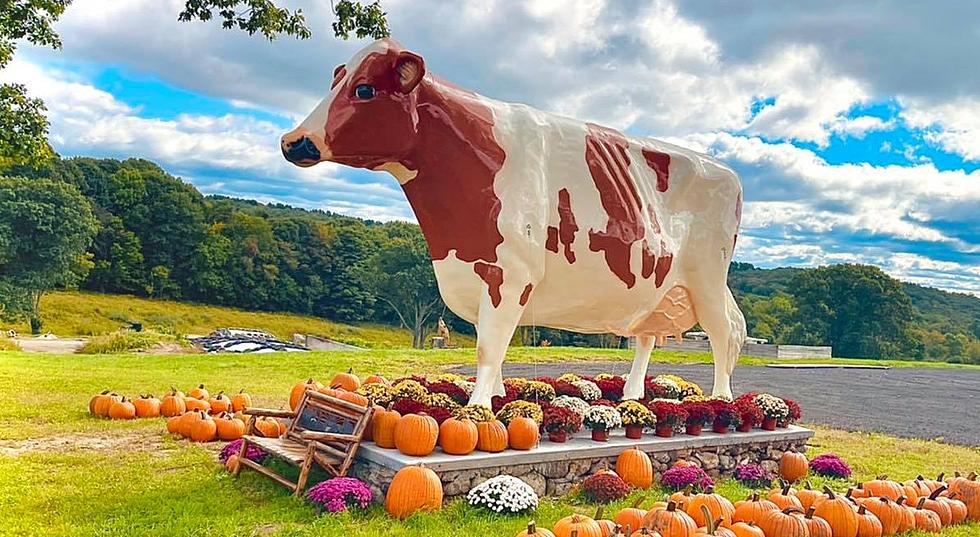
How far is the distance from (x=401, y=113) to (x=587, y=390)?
12.9 ft

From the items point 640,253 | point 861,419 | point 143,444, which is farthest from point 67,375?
point 861,419

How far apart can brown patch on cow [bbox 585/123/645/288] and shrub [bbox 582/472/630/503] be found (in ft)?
6.55

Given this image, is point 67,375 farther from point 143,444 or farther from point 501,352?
point 501,352

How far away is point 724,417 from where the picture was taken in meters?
7.61

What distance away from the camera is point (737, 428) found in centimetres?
774

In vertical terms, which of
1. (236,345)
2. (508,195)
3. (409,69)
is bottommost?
(236,345)

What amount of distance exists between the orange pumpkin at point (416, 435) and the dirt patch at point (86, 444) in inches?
130

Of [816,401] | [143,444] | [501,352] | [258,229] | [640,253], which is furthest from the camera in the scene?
[258,229]

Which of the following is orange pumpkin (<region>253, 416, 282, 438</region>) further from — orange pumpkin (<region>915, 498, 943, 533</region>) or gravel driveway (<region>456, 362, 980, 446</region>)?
gravel driveway (<region>456, 362, 980, 446</region>)

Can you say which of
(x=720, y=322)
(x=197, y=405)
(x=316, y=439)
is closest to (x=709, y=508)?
(x=316, y=439)

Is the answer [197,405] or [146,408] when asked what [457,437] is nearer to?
[197,405]

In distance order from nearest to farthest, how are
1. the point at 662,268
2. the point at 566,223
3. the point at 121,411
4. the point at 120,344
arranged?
the point at 566,223 → the point at 662,268 → the point at 121,411 → the point at 120,344

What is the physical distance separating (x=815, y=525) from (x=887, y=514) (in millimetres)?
911

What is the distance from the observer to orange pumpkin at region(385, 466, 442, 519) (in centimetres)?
531
